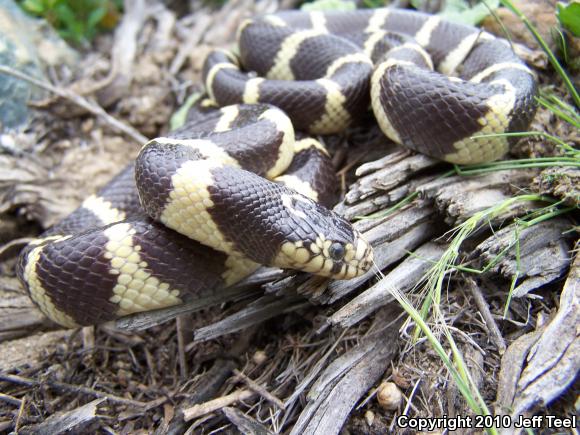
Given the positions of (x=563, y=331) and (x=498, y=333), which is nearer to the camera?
(x=563, y=331)

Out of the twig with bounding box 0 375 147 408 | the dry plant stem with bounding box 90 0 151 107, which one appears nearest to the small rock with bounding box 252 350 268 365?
the twig with bounding box 0 375 147 408

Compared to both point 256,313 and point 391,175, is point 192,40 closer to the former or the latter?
point 391,175

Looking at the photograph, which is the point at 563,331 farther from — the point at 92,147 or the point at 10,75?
the point at 10,75

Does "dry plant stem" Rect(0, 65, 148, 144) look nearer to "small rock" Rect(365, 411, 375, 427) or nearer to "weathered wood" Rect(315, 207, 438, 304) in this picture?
"weathered wood" Rect(315, 207, 438, 304)

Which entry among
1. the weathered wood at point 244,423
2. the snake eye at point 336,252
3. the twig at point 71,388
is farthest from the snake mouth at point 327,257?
the twig at point 71,388

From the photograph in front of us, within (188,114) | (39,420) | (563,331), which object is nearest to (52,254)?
(39,420)

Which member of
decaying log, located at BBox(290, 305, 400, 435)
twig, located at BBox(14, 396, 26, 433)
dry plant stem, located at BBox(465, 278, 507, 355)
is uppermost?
dry plant stem, located at BBox(465, 278, 507, 355)

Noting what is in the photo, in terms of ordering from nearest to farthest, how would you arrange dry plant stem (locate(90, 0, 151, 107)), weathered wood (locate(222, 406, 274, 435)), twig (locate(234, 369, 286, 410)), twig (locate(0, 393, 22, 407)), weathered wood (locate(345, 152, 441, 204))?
weathered wood (locate(222, 406, 274, 435)) → twig (locate(234, 369, 286, 410)) → twig (locate(0, 393, 22, 407)) → weathered wood (locate(345, 152, 441, 204)) → dry plant stem (locate(90, 0, 151, 107))
